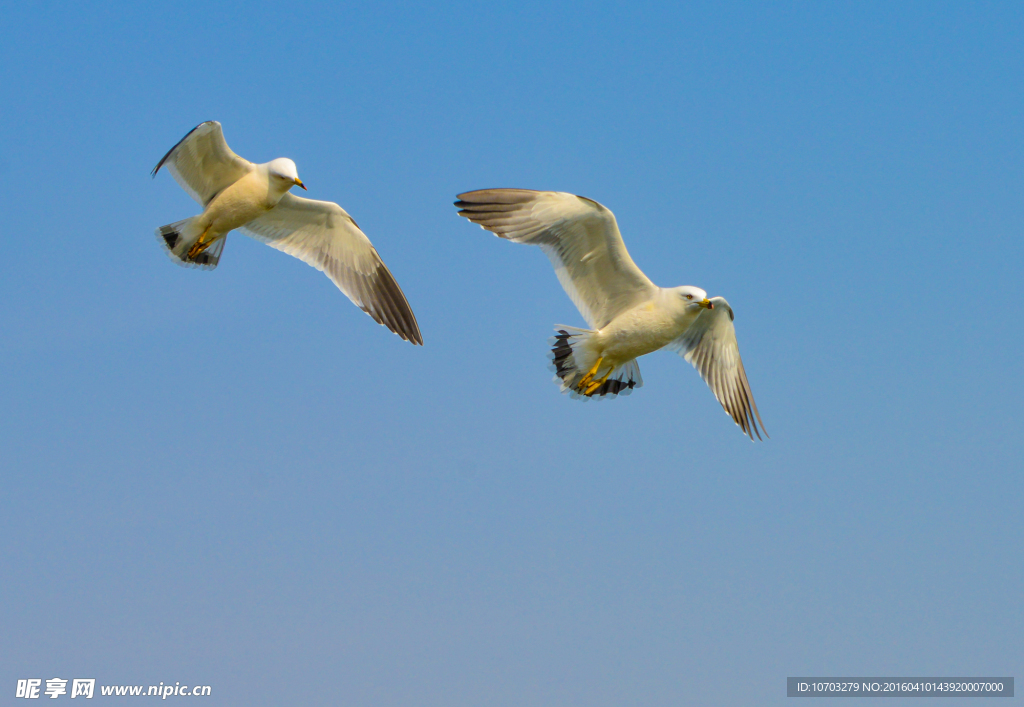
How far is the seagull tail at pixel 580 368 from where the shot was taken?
36.7ft

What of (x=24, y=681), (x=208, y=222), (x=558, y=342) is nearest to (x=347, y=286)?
(x=208, y=222)

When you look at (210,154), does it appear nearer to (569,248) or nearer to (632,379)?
(569,248)

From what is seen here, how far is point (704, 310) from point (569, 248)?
1997 millimetres

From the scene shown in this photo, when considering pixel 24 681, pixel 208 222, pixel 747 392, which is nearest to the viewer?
pixel 208 222

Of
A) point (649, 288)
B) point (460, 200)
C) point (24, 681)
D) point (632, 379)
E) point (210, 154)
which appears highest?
point (210, 154)

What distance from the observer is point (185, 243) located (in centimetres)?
1174

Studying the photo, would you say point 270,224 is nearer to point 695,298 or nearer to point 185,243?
point 185,243

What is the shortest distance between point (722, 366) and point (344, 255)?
5.00 metres

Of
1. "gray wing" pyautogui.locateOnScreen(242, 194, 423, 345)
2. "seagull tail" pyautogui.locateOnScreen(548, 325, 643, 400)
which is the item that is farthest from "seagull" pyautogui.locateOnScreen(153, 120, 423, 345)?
"seagull tail" pyautogui.locateOnScreen(548, 325, 643, 400)

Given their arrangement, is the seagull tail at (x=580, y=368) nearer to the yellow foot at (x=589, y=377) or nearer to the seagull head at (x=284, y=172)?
the yellow foot at (x=589, y=377)

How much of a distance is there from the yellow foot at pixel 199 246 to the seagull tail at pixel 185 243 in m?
0.01

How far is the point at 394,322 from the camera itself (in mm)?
12500

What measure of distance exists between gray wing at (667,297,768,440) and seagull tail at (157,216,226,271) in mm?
5760

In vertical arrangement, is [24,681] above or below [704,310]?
below
